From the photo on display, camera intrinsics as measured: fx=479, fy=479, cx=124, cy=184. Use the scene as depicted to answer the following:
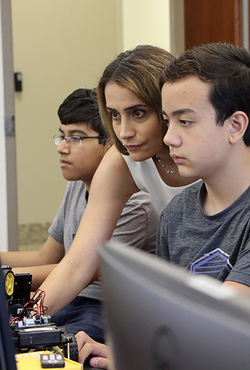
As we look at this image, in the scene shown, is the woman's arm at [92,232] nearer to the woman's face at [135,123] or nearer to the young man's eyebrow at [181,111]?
the woman's face at [135,123]

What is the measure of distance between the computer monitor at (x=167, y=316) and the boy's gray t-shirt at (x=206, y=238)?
1.56 feet

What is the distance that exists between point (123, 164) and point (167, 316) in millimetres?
997

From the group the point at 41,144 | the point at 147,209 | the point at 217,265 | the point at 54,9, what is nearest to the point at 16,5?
the point at 54,9

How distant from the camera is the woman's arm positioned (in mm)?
1151

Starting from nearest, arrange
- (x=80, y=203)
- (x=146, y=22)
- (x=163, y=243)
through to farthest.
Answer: (x=163, y=243) < (x=80, y=203) < (x=146, y=22)

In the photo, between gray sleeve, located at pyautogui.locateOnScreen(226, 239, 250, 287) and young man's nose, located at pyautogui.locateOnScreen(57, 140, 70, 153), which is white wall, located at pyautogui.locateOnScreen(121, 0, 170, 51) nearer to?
young man's nose, located at pyautogui.locateOnScreen(57, 140, 70, 153)

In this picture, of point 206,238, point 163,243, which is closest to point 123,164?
point 163,243

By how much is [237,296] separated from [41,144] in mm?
3015

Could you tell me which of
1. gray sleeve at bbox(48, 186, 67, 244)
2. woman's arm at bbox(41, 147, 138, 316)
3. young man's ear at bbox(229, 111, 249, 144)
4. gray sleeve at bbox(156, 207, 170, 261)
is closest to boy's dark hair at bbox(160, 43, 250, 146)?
young man's ear at bbox(229, 111, 249, 144)

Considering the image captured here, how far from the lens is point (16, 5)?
308 centimetres

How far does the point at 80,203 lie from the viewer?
5.46ft

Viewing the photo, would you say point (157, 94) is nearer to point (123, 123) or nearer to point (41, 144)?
point (123, 123)

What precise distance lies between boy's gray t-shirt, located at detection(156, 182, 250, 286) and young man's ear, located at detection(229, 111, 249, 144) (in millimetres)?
109

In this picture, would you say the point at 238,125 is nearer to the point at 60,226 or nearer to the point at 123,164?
the point at 123,164
